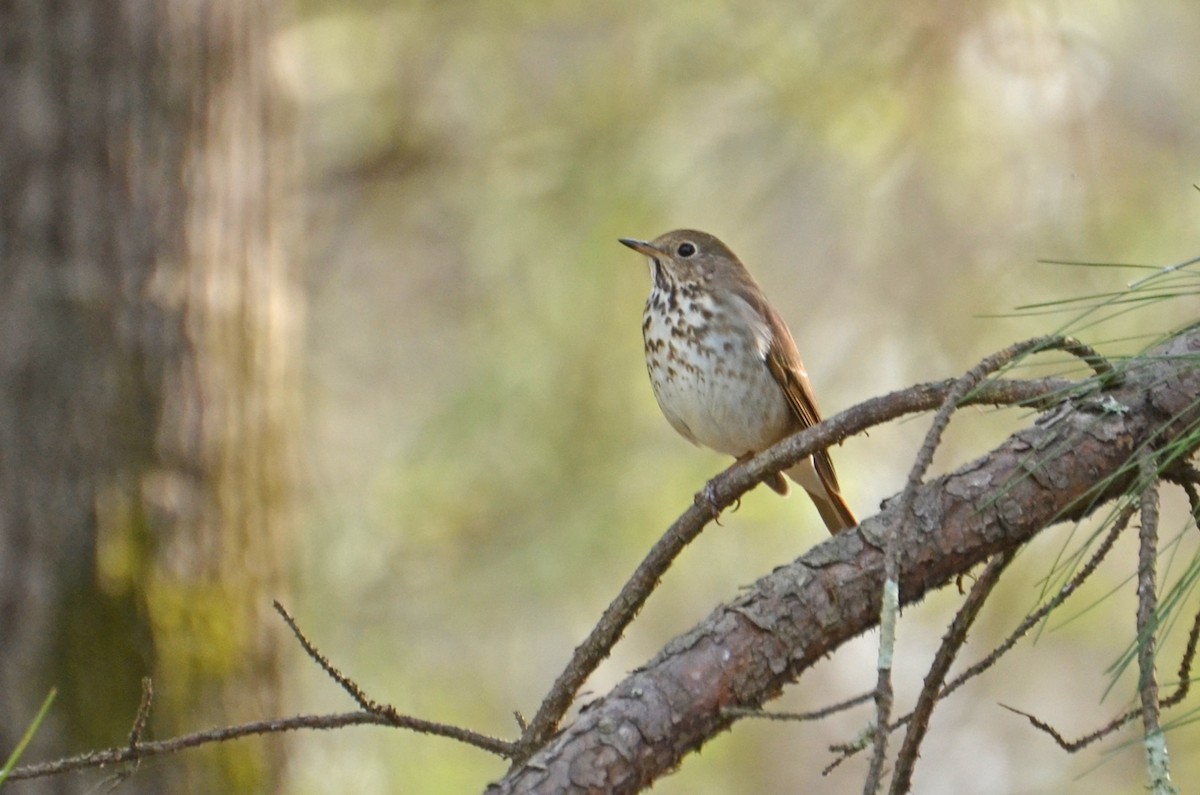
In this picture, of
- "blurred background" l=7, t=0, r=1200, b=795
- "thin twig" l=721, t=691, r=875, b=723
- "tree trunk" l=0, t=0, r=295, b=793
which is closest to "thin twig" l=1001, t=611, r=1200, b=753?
"thin twig" l=721, t=691, r=875, b=723

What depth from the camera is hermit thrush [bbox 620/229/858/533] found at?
11.1ft

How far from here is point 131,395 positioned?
133 inches

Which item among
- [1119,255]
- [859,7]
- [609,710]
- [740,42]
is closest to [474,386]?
[740,42]

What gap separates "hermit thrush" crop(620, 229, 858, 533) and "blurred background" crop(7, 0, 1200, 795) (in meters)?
0.81

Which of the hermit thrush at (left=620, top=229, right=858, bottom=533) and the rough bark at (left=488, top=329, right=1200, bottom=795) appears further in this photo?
the hermit thrush at (left=620, top=229, right=858, bottom=533)

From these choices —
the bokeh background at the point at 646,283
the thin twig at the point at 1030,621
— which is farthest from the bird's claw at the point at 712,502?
the bokeh background at the point at 646,283

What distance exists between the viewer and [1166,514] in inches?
184

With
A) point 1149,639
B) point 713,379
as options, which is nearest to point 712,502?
point 1149,639

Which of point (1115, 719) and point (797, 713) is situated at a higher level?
point (797, 713)

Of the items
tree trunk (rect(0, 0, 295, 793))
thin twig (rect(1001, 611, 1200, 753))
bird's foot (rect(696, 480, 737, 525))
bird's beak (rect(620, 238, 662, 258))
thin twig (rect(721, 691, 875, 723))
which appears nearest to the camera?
thin twig (rect(721, 691, 875, 723))

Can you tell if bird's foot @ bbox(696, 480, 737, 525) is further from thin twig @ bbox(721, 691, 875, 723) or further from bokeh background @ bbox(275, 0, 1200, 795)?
bokeh background @ bbox(275, 0, 1200, 795)

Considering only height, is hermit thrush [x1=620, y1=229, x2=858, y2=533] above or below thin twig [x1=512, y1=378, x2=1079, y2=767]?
above

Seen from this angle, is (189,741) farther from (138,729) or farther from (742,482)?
(742,482)

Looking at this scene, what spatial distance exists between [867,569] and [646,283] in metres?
3.34
